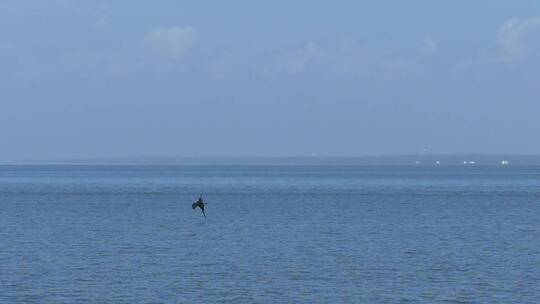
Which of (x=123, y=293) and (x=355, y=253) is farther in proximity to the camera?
(x=355, y=253)

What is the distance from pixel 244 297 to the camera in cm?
4272

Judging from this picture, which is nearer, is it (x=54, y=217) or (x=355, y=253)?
(x=355, y=253)

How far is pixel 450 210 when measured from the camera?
108 meters

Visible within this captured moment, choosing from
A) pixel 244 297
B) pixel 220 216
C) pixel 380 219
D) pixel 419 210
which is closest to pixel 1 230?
pixel 220 216

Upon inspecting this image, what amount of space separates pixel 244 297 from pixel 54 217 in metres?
53.3

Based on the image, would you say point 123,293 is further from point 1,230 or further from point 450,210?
point 450,210

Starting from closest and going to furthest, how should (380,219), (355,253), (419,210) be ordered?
1. (355,253)
2. (380,219)
3. (419,210)

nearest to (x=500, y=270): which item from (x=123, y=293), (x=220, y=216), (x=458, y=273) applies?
(x=458, y=273)

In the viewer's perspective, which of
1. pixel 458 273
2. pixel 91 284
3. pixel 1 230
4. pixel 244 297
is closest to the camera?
pixel 244 297

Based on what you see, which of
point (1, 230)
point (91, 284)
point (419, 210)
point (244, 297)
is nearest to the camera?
point (244, 297)

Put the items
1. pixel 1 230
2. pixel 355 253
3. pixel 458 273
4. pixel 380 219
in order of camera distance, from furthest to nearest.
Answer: pixel 380 219 → pixel 1 230 → pixel 355 253 → pixel 458 273

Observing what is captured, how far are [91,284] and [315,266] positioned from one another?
38.1 ft

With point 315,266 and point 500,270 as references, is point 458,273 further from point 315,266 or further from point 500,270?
point 315,266

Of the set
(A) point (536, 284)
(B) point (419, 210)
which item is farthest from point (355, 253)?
(B) point (419, 210)
